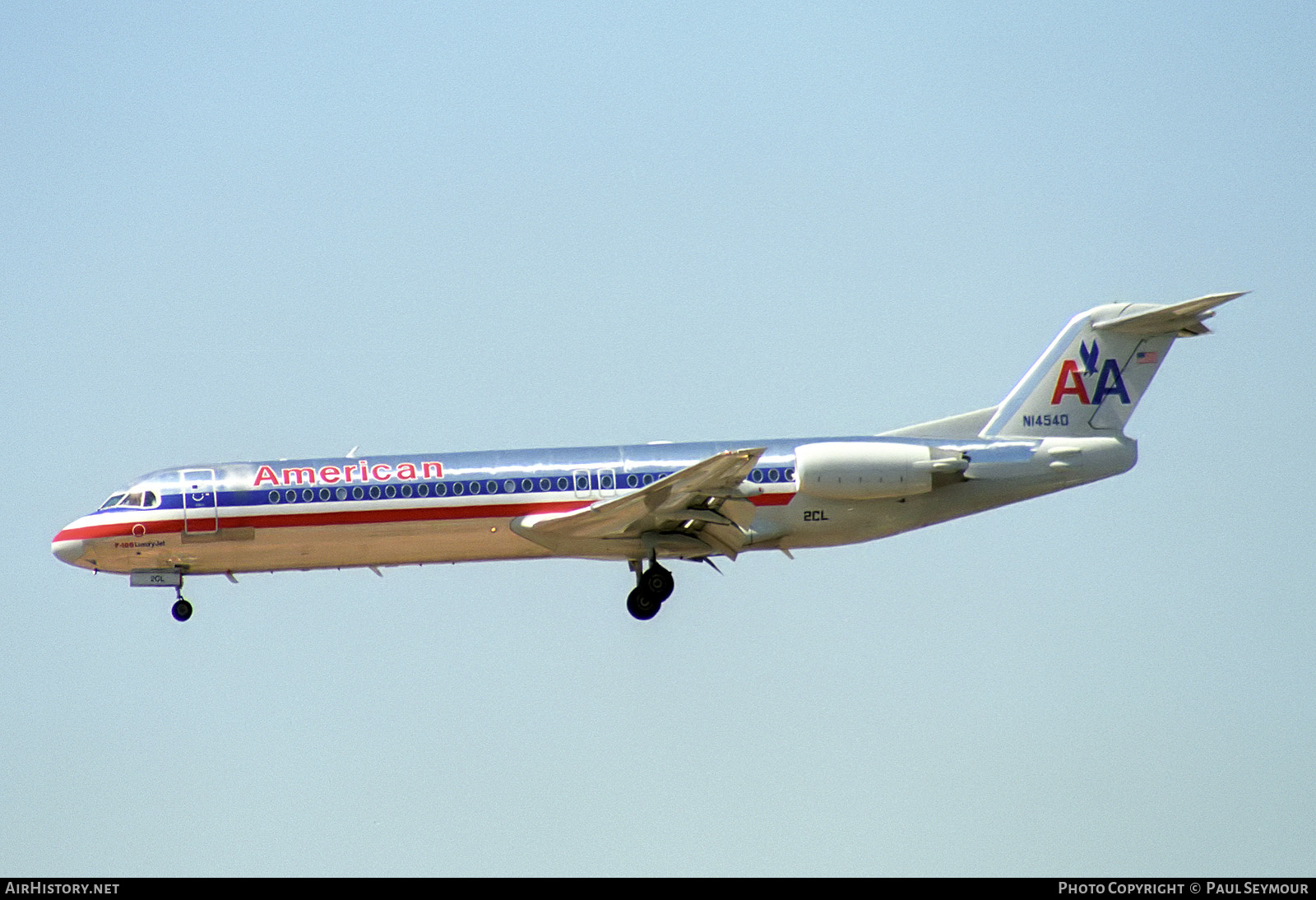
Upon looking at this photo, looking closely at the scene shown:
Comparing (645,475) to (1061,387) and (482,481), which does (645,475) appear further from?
(1061,387)

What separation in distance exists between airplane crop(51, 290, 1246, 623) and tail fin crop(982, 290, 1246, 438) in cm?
89

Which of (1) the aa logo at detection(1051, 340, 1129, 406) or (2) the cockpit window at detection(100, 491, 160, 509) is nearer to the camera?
(2) the cockpit window at detection(100, 491, 160, 509)

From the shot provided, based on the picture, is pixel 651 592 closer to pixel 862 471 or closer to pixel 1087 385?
pixel 862 471

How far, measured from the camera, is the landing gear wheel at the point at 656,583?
36.2m

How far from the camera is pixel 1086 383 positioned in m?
37.6

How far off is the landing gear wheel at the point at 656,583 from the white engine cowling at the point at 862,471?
3.21 meters

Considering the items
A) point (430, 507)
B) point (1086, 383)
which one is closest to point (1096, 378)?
point (1086, 383)

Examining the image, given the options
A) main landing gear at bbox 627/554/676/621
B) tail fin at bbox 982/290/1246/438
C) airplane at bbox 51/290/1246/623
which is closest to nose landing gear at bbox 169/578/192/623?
airplane at bbox 51/290/1246/623

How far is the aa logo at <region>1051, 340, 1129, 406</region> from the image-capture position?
37.6 meters

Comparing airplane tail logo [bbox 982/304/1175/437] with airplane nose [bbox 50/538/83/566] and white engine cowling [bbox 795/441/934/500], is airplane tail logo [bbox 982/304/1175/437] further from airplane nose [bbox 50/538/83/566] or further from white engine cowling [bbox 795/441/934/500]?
airplane nose [bbox 50/538/83/566]

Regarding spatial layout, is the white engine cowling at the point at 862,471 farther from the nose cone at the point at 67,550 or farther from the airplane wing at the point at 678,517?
the nose cone at the point at 67,550

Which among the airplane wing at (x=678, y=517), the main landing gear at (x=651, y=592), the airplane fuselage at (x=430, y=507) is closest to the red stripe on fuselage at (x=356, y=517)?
the airplane fuselage at (x=430, y=507)

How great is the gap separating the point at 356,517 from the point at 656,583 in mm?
5848
